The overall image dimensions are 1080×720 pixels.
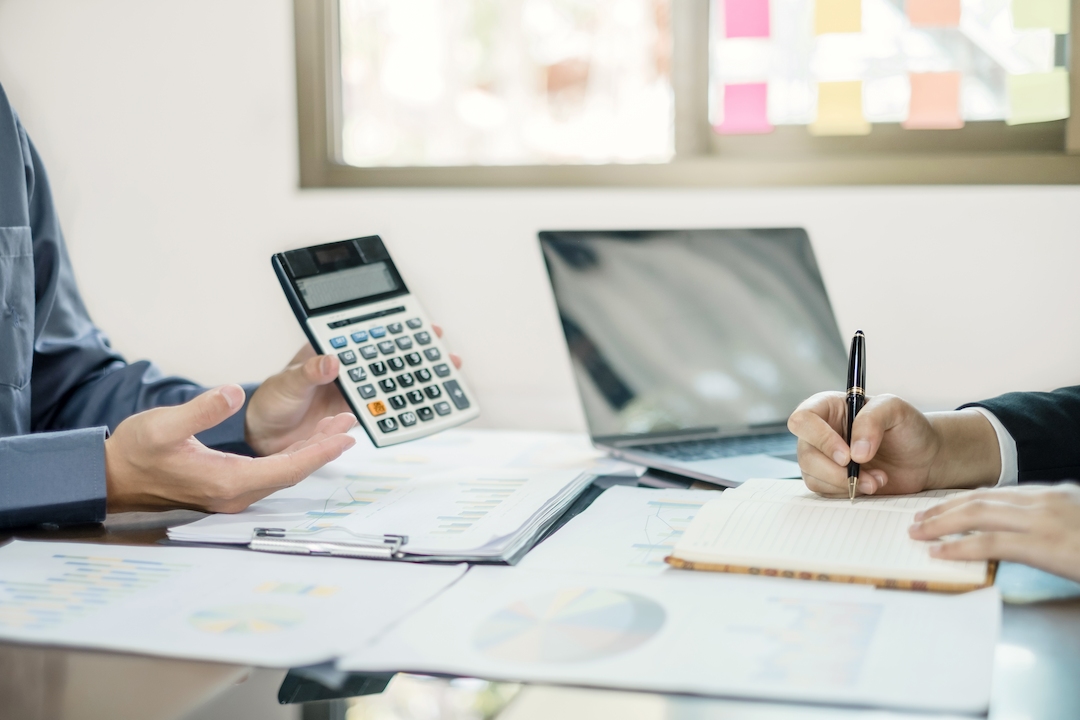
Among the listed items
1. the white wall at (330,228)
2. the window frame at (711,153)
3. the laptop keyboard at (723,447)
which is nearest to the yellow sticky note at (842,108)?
the window frame at (711,153)

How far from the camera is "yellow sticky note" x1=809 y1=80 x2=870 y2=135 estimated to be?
1249mm

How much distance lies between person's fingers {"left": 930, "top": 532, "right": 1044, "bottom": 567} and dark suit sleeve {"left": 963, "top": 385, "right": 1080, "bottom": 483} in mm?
254

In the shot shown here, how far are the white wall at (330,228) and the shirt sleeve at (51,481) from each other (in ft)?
2.00

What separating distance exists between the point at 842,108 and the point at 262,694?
1091mm

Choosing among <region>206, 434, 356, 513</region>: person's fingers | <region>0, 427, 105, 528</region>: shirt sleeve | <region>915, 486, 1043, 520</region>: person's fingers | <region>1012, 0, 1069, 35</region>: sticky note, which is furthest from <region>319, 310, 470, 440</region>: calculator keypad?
<region>1012, 0, 1069, 35</region>: sticky note

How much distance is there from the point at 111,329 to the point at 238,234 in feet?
0.84

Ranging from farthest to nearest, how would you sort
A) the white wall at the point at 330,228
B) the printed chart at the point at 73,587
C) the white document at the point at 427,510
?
the white wall at the point at 330,228
the white document at the point at 427,510
the printed chart at the point at 73,587

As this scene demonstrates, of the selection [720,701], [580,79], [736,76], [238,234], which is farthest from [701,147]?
[580,79]

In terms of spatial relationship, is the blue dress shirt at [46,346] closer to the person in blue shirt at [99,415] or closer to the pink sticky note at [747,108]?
the person in blue shirt at [99,415]

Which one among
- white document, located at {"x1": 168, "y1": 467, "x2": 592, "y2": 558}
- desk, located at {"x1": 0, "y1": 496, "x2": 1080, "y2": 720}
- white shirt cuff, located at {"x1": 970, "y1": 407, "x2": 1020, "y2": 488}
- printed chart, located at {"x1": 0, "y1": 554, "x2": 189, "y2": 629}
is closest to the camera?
desk, located at {"x1": 0, "y1": 496, "x2": 1080, "y2": 720}

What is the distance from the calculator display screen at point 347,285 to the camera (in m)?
0.91

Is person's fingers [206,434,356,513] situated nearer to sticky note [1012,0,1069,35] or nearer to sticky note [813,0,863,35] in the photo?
sticky note [813,0,863,35]

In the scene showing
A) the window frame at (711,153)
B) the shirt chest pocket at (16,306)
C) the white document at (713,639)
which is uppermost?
the window frame at (711,153)

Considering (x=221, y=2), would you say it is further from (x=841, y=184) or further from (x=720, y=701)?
(x=720, y=701)
